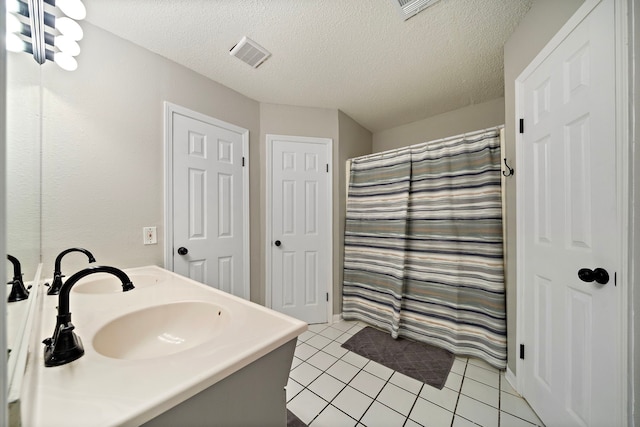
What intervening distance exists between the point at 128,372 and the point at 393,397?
1464mm

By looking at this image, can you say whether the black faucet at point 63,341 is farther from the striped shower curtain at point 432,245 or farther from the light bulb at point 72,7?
the striped shower curtain at point 432,245

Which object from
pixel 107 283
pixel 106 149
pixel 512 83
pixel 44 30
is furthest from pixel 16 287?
pixel 512 83

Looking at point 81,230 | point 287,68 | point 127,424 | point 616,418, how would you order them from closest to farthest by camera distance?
point 127,424, point 616,418, point 81,230, point 287,68

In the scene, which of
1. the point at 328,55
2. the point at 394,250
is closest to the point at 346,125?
the point at 328,55

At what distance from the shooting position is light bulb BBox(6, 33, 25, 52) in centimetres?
→ 67

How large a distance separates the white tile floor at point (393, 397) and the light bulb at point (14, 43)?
1903 millimetres

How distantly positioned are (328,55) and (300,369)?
2.30 m

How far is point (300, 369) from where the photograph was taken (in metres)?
1.63

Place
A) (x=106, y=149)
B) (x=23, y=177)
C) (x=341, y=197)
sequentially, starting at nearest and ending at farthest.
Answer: (x=23, y=177)
(x=106, y=149)
(x=341, y=197)

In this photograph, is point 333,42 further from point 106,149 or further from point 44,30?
point 106,149

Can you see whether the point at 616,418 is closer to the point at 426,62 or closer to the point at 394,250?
the point at 394,250

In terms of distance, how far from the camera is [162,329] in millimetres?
852

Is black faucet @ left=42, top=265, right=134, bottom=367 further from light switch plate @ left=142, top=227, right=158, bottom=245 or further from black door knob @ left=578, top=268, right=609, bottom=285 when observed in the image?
black door knob @ left=578, top=268, right=609, bottom=285

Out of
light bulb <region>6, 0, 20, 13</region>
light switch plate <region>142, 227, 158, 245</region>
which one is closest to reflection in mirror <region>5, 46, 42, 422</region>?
light bulb <region>6, 0, 20, 13</region>
